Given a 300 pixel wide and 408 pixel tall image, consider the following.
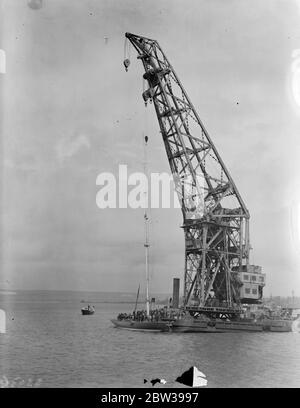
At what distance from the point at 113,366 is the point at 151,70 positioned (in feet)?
86.2

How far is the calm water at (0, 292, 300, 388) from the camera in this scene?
2150cm


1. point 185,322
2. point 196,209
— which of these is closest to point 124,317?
point 185,322

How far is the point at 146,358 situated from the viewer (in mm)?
26578

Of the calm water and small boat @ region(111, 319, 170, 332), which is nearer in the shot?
the calm water

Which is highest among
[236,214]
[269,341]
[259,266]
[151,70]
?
[151,70]

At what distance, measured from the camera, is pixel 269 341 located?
3603 cm

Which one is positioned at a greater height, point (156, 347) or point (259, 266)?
point (259, 266)

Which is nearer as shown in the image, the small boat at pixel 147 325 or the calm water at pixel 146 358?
the calm water at pixel 146 358

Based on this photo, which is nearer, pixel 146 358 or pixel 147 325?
pixel 146 358

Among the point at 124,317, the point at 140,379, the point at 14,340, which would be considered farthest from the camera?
the point at 124,317

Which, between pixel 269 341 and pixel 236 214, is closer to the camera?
pixel 269 341

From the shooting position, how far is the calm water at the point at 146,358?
21500mm
